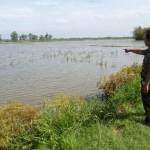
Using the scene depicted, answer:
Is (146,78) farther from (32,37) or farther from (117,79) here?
(32,37)

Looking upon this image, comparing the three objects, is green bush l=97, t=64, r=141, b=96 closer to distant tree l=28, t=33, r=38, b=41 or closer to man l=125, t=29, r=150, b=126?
man l=125, t=29, r=150, b=126

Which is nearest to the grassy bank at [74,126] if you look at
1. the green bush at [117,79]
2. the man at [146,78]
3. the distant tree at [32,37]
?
the man at [146,78]

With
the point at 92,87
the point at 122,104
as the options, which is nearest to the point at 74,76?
the point at 92,87

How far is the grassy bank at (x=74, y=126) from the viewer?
6346 mm

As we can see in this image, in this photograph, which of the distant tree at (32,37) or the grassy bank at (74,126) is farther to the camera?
the distant tree at (32,37)

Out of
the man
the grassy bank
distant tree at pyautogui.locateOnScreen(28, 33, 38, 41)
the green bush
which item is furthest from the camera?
distant tree at pyautogui.locateOnScreen(28, 33, 38, 41)

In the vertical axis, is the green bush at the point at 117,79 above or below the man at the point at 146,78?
below

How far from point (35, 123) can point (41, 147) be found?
2.57 feet

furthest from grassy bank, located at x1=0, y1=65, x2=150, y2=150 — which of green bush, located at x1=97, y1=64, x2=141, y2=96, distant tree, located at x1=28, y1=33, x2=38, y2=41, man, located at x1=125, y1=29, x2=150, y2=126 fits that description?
distant tree, located at x1=28, y1=33, x2=38, y2=41

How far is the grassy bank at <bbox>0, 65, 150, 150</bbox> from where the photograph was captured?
20.8ft

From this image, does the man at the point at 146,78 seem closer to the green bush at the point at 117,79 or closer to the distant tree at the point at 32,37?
the green bush at the point at 117,79

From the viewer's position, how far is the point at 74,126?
6.97 meters

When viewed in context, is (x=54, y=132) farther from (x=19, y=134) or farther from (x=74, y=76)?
(x=74, y=76)

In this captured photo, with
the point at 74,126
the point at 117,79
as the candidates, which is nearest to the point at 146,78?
the point at 74,126
